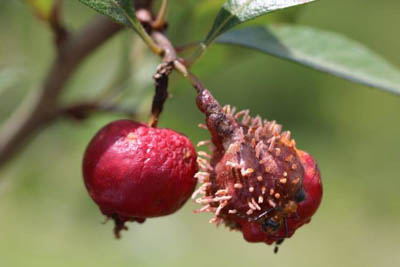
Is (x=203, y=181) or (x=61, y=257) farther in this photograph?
(x=61, y=257)

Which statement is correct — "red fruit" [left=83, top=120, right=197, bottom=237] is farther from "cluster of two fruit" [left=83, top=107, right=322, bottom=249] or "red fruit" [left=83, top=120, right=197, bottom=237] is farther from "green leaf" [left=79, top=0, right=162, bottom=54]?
"green leaf" [left=79, top=0, right=162, bottom=54]

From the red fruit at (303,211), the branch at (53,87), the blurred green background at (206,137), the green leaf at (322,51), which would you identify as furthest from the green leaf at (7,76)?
the red fruit at (303,211)

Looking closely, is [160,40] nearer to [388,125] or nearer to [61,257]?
[61,257]

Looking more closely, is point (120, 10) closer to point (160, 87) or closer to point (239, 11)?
point (160, 87)

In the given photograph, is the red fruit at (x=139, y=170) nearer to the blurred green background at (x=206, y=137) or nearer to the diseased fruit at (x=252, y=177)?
the diseased fruit at (x=252, y=177)

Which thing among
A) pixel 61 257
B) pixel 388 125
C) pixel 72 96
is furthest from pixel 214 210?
pixel 388 125

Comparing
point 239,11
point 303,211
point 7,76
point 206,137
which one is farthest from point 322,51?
point 206,137
